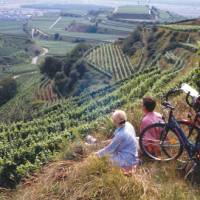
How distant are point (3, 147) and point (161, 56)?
4202 cm

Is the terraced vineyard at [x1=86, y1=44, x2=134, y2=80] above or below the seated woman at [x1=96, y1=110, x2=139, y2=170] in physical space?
below

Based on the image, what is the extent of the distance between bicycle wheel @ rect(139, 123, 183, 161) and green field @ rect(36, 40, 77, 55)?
343 ft

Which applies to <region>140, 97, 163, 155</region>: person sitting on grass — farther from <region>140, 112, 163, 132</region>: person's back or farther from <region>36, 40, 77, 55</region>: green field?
<region>36, 40, 77, 55</region>: green field

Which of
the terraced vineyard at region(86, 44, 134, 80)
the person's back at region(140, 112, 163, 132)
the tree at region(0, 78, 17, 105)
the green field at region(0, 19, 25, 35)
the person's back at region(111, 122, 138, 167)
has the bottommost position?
the green field at region(0, 19, 25, 35)

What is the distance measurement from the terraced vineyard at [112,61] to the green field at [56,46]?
3418cm

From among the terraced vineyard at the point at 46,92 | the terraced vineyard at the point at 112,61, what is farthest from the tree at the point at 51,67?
the terraced vineyard at the point at 112,61

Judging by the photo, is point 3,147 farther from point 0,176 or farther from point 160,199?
point 160,199

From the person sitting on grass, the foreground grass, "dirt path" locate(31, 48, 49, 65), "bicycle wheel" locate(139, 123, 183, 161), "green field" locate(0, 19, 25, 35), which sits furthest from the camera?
"green field" locate(0, 19, 25, 35)

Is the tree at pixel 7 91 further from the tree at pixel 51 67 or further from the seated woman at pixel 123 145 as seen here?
the seated woman at pixel 123 145

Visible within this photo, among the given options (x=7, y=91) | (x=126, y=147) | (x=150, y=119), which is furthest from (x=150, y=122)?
(x=7, y=91)

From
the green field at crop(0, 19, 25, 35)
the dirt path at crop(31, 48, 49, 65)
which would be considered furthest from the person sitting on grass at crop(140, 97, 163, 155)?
the green field at crop(0, 19, 25, 35)

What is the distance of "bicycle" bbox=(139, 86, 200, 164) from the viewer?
6.91m

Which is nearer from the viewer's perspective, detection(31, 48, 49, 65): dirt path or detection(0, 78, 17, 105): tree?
detection(0, 78, 17, 105): tree

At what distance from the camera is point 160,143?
288 inches
